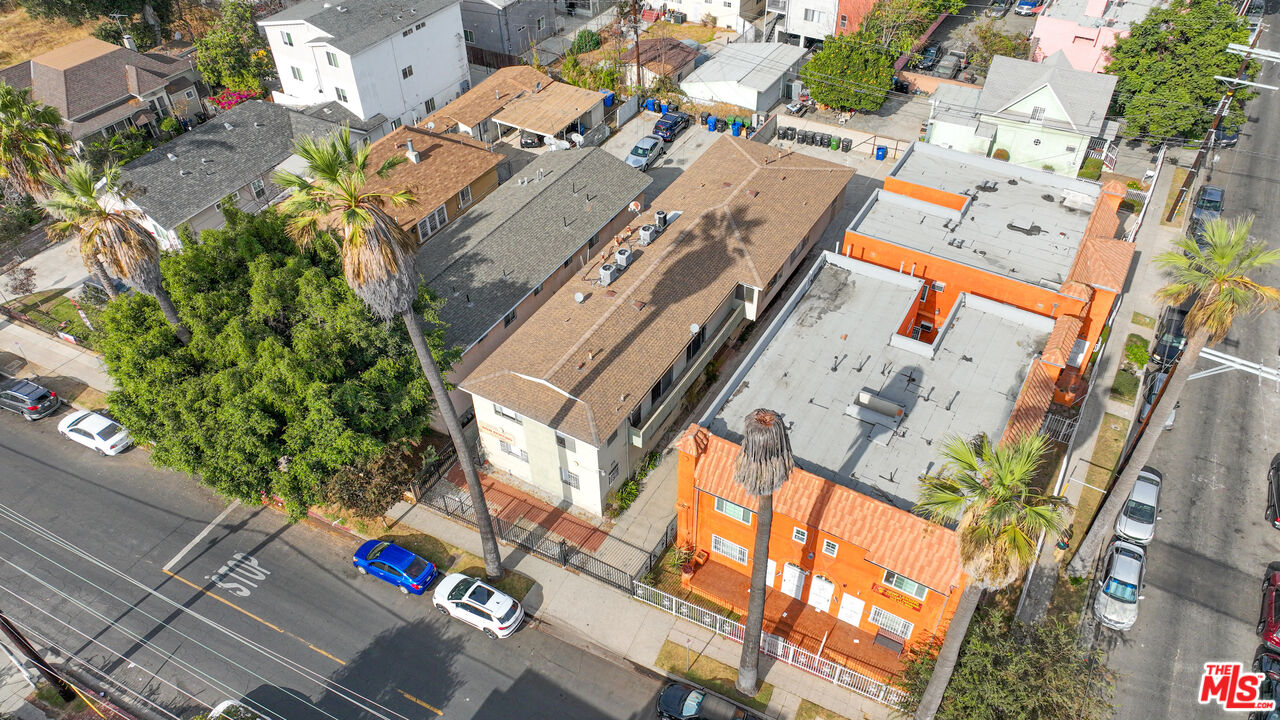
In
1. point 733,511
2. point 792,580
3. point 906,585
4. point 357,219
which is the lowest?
point 792,580

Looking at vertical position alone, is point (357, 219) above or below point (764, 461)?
above

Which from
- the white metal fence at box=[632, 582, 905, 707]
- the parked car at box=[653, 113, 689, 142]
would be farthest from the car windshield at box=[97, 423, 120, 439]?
the parked car at box=[653, 113, 689, 142]

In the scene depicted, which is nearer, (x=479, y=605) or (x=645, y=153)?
(x=479, y=605)

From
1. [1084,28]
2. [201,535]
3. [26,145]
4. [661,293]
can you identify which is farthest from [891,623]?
[1084,28]

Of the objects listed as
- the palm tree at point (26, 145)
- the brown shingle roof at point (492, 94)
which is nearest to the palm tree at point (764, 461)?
the palm tree at point (26, 145)

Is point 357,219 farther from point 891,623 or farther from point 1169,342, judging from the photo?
point 1169,342

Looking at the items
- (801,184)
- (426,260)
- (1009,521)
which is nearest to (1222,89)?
(801,184)

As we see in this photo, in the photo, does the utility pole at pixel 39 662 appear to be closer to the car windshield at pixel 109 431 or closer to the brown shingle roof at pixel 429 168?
the car windshield at pixel 109 431
